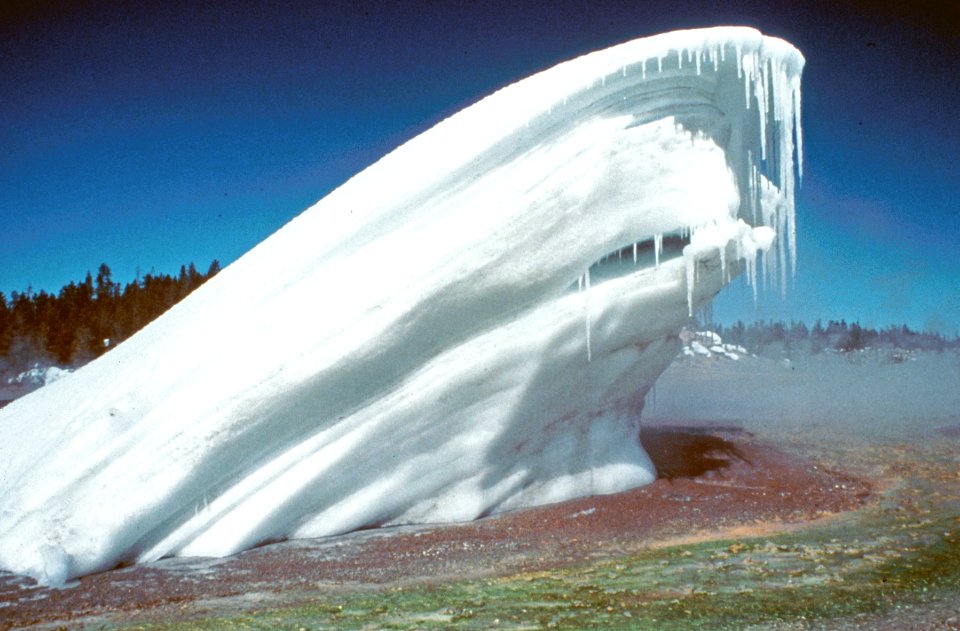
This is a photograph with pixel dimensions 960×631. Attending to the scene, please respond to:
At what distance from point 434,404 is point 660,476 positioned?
3234 millimetres

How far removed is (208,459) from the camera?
6398 millimetres

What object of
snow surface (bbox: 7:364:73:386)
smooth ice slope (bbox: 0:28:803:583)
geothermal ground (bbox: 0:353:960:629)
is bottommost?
geothermal ground (bbox: 0:353:960:629)

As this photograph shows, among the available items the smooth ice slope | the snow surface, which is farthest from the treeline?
the smooth ice slope

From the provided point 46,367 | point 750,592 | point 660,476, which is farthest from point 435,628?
point 46,367

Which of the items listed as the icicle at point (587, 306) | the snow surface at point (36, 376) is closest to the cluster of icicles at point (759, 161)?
the icicle at point (587, 306)

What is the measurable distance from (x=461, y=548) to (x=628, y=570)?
4.80 feet

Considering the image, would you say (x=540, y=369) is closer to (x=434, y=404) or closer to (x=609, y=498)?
(x=434, y=404)

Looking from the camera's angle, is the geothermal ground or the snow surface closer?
the geothermal ground

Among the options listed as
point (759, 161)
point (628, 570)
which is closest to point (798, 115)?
point (759, 161)

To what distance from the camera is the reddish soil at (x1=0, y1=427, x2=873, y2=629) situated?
5.01m

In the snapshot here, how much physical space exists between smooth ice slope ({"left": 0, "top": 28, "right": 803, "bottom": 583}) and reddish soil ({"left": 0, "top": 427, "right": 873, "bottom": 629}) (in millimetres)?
399

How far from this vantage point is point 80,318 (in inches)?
1676

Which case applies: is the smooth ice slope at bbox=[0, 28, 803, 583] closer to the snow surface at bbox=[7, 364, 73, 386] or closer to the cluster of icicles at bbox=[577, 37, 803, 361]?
the cluster of icicles at bbox=[577, 37, 803, 361]

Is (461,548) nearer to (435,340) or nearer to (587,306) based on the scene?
(435,340)
